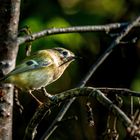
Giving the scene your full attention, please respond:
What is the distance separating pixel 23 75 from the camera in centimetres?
259

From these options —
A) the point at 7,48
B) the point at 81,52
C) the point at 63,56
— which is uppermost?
the point at 7,48

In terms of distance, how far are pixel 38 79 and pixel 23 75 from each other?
0.32ft

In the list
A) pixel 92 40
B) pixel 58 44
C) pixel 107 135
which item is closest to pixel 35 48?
pixel 58 44

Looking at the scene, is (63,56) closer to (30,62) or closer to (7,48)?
(30,62)

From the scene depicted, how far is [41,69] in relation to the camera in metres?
2.70

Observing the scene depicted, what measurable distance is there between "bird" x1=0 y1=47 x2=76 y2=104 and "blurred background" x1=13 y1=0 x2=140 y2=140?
87cm

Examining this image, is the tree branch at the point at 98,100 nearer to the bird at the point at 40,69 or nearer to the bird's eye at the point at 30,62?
the bird at the point at 40,69

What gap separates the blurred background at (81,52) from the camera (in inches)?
150

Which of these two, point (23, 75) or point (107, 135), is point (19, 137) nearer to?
point (23, 75)

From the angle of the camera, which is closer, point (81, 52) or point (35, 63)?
point (35, 63)

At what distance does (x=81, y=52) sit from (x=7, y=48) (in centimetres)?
226

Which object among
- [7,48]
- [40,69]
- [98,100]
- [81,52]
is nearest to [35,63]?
[40,69]

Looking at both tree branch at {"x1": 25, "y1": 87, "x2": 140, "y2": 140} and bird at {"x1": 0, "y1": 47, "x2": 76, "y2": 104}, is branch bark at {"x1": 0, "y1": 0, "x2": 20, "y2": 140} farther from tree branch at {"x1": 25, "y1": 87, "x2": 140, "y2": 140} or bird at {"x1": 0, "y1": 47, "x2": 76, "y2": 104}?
bird at {"x1": 0, "y1": 47, "x2": 76, "y2": 104}

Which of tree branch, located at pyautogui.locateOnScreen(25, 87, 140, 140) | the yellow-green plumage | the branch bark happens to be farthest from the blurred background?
tree branch, located at pyautogui.locateOnScreen(25, 87, 140, 140)
